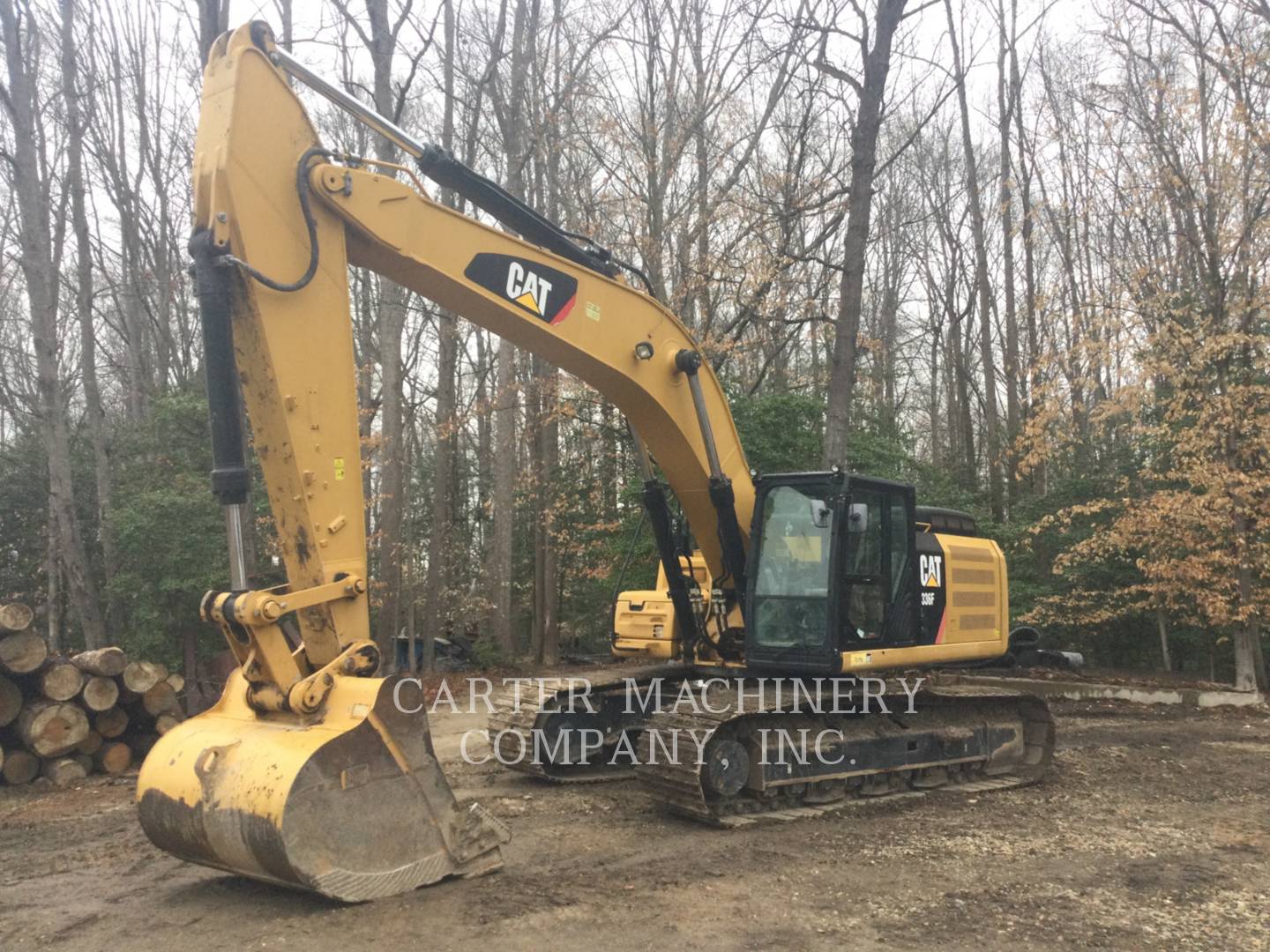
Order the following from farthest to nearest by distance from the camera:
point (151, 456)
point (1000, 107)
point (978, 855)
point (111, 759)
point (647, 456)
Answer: point (1000, 107)
point (151, 456)
point (111, 759)
point (647, 456)
point (978, 855)

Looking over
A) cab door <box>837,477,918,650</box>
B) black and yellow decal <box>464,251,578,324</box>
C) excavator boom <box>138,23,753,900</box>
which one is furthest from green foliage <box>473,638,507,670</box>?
excavator boom <box>138,23,753,900</box>

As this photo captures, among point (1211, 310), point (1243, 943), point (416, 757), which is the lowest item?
point (1243, 943)

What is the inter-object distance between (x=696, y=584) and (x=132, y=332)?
16.8 meters

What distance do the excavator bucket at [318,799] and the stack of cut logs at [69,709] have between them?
454cm

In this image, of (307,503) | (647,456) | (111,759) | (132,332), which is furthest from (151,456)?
(307,503)

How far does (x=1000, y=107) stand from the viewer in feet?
80.1

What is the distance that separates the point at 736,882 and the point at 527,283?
357 centimetres

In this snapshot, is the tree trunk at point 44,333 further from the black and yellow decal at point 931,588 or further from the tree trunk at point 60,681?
the black and yellow decal at point 931,588

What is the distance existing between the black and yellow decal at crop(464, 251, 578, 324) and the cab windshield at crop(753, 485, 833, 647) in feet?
7.31

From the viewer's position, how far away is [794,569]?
7535 millimetres

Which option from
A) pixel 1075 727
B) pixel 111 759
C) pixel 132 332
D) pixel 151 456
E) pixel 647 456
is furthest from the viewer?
pixel 132 332

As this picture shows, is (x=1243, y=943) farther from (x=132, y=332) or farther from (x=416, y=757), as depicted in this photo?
(x=132, y=332)

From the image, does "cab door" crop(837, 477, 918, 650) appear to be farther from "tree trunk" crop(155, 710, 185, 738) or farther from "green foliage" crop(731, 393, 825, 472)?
"green foliage" crop(731, 393, 825, 472)

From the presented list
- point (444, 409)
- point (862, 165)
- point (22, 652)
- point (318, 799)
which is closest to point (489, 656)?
point (444, 409)
